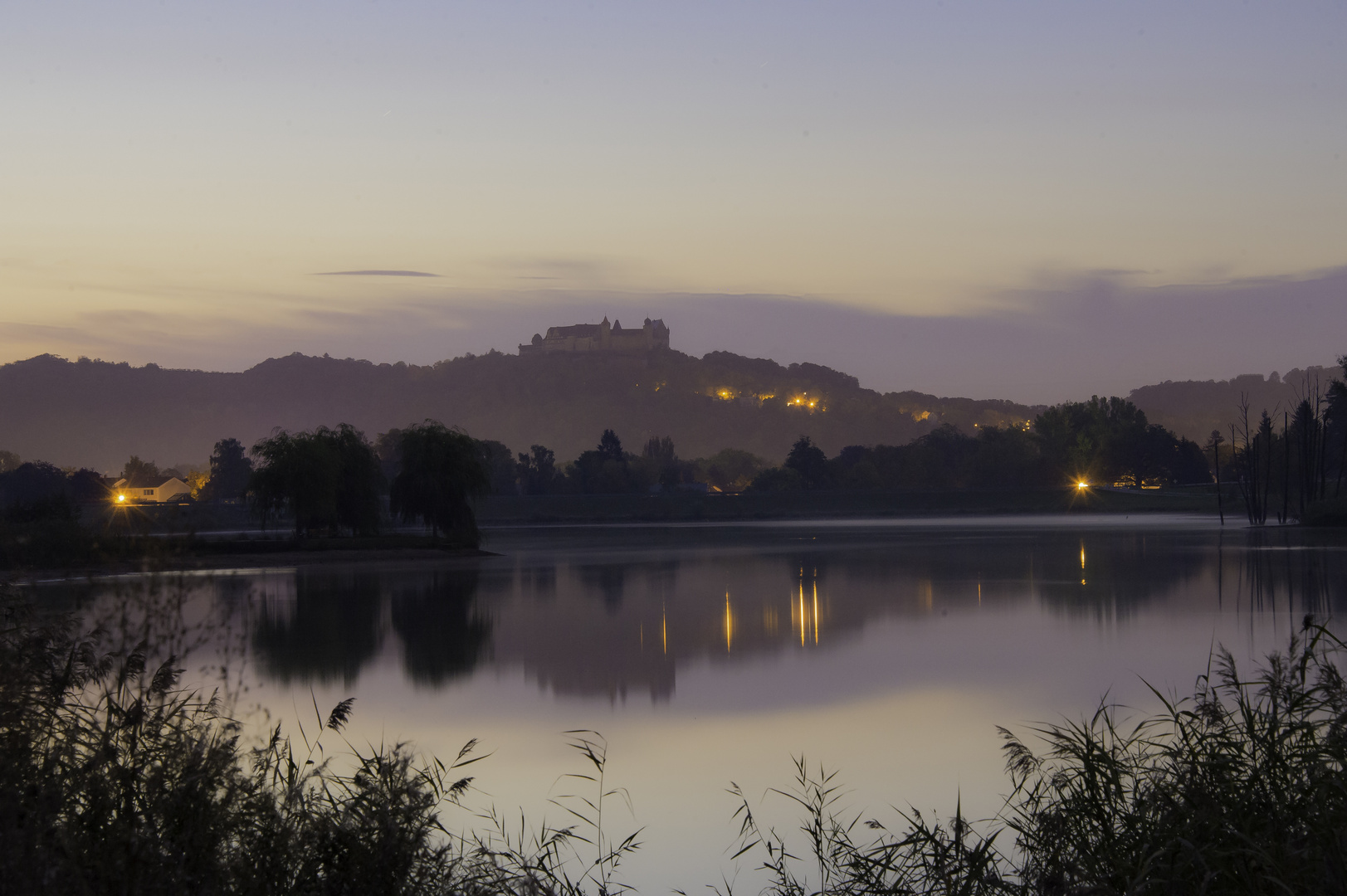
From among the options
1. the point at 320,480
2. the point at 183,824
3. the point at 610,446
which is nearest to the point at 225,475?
the point at 610,446

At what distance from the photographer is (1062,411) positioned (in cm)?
16000

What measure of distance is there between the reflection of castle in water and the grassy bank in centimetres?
6913

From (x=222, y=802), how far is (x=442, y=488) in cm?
4352

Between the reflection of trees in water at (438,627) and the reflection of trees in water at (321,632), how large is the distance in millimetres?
564

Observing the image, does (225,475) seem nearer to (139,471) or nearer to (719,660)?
(139,471)

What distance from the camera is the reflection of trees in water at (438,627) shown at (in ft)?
54.1

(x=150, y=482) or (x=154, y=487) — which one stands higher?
(x=150, y=482)

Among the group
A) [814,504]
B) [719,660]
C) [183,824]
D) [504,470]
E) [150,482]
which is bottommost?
[814,504]

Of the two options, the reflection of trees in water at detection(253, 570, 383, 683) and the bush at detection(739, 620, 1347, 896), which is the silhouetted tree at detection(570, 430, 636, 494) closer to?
the reflection of trees in water at detection(253, 570, 383, 683)

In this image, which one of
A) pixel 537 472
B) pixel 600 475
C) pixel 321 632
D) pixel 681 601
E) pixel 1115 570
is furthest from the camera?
pixel 537 472

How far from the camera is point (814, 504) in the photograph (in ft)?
390

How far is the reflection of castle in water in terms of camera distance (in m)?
17.3

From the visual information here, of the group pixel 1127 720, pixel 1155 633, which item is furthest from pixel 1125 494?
pixel 1127 720

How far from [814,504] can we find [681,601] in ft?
310
